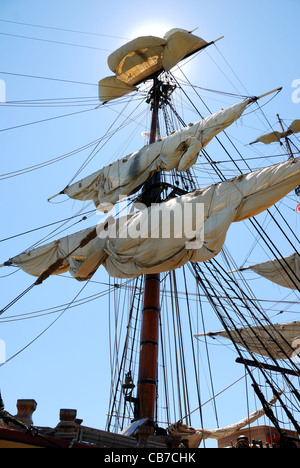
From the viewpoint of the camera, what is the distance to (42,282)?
1093cm

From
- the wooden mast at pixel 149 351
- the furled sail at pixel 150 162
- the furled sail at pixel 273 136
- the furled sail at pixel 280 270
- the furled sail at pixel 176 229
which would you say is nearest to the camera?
the wooden mast at pixel 149 351

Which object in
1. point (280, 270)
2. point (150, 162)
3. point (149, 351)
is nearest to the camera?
point (149, 351)

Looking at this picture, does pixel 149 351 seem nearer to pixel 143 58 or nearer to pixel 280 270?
pixel 143 58

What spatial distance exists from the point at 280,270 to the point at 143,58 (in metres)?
10.2

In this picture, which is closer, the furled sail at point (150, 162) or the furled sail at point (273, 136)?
the furled sail at point (150, 162)

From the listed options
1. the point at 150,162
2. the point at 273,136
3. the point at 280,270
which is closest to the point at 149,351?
the point at 150,162

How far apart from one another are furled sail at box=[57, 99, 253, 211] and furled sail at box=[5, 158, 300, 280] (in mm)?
1483

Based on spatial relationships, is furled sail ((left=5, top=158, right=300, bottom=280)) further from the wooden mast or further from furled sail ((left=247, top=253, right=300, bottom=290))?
furled sail ((left=247, top=253, right=300, bottom=290))

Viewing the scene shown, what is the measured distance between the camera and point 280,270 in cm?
1939

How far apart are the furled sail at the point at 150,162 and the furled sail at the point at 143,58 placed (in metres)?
3.50

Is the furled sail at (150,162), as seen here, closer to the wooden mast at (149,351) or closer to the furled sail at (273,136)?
the wooden mast at (149,351)

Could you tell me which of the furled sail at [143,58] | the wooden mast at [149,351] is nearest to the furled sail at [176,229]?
the wooden mast at [149,351]

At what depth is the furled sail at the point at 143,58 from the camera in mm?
14711

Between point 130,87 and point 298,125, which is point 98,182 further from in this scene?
point 298,125
